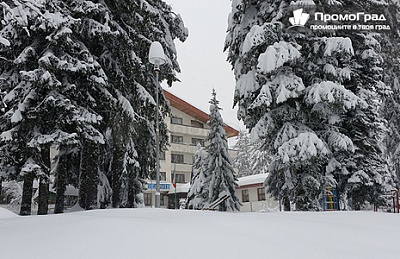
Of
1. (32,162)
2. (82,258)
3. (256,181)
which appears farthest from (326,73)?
(256,181)

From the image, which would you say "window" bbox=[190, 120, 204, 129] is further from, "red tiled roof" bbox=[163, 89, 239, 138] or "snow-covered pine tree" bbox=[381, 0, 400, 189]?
"snow-covered pine tree" bbox=[381, 0, 400, 189]

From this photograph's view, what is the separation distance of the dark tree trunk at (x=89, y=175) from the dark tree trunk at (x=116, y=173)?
1.34m

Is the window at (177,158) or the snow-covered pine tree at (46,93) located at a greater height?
the window at (177,158)

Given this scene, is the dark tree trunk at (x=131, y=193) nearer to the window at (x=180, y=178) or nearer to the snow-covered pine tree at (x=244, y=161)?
the window at (x=180, y=178)

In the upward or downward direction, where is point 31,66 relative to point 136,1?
downward

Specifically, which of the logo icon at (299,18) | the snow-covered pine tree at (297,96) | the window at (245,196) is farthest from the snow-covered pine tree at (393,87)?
the window at (245,196)

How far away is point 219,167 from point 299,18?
472 inches

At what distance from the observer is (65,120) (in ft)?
36.5

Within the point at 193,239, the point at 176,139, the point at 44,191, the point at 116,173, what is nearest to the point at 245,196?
the point at 176,139

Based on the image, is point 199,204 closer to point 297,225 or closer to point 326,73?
point 326,73

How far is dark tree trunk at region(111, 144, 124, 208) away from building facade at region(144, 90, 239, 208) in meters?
27.0

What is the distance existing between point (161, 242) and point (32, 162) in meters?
8.43

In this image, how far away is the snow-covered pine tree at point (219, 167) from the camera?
2212 cm

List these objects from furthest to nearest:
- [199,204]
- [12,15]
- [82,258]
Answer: [199,204], [12,15], [82,258]
